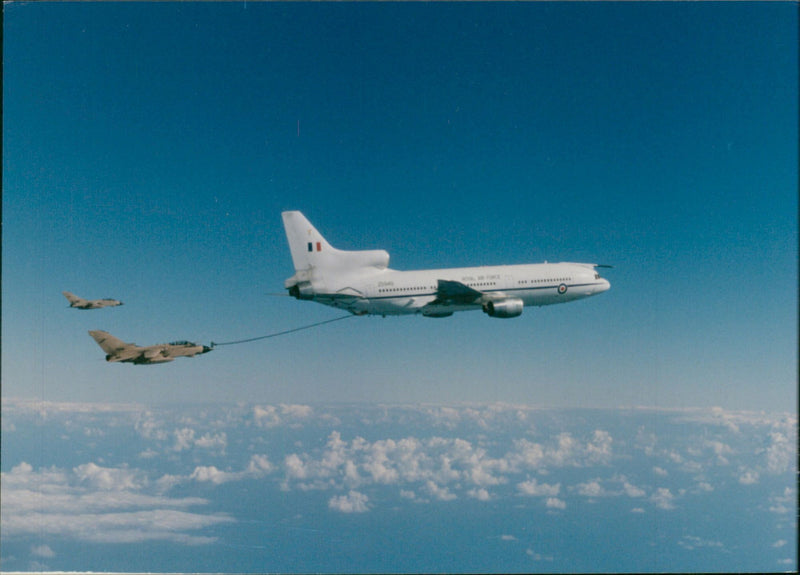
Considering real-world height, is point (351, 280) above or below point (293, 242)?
below

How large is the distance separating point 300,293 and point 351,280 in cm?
247

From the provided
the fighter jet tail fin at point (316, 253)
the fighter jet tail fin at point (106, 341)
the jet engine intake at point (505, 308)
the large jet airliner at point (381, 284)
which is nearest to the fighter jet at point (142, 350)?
the fighter jet tail fin at point (106, 341)

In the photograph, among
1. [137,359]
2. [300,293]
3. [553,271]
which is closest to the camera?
[137,359]

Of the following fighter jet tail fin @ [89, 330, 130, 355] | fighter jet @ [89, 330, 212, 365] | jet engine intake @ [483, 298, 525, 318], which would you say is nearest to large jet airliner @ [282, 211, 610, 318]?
jet engine intake @ [483, 298, 525, 318]

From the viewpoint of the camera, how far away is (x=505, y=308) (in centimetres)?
2528

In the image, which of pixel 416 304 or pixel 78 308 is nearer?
pixel 416 304

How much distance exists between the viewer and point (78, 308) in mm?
27953

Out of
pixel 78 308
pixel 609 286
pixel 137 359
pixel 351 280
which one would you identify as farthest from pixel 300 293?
pixel 609 286

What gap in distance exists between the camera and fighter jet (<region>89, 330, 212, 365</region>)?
2298cm

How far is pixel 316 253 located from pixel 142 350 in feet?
28.5

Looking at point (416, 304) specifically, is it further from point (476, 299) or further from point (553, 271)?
point (553, 271)

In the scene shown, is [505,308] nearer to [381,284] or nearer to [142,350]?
[381,284]

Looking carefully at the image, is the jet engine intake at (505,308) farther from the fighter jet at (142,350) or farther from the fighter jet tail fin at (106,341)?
the fighter jet tail fin at (106,341)

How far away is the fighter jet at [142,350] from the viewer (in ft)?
75.4
